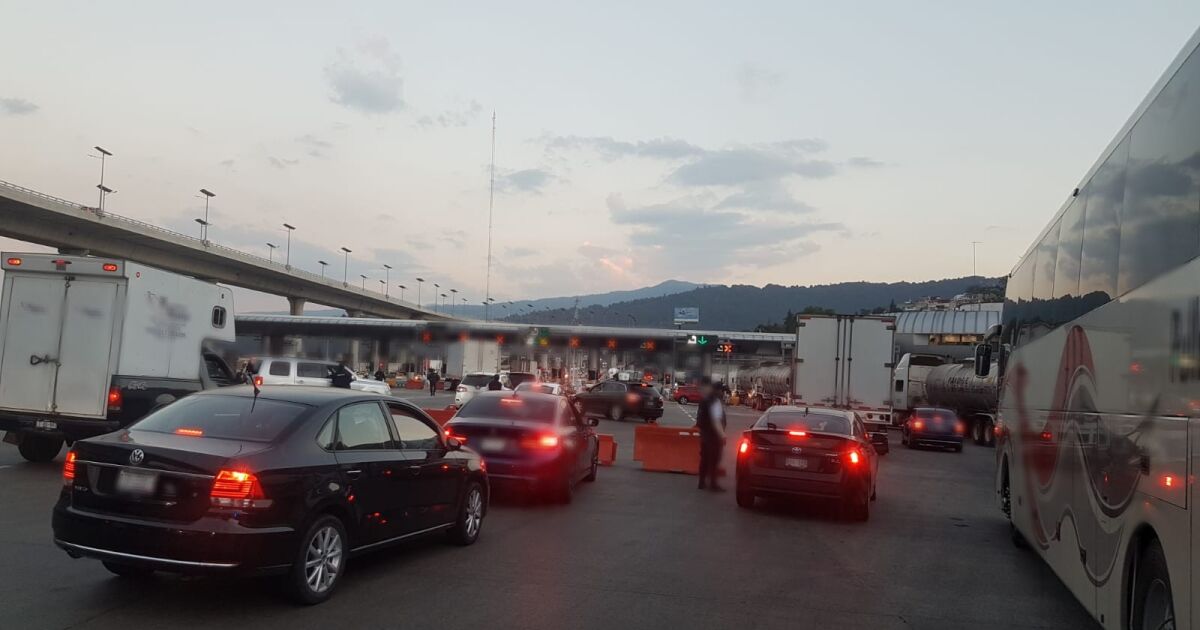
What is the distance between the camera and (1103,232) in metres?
6.70

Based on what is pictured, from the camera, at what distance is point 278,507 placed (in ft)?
21.2

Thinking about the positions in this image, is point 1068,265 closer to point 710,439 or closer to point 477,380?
point 710,439

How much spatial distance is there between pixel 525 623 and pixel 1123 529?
3.88 metres

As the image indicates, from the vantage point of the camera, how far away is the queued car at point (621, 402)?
38969 millimetres

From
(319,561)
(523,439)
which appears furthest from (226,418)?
(523,439)

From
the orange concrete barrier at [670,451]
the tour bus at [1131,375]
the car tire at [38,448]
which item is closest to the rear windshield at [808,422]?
the tour bus at [1131,375]

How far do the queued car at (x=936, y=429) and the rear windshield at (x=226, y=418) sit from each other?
1055 inches

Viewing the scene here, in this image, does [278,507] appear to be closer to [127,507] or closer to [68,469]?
[127,507]

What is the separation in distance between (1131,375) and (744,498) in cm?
803

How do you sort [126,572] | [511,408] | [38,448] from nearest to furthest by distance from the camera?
[126,572] → [511,408] → [38,448]

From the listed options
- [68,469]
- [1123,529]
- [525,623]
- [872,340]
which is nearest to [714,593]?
[525,623]

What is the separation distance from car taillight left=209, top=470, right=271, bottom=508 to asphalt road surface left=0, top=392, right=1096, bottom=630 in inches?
23.7

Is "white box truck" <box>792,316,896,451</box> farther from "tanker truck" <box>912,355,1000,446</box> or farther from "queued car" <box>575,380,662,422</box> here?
"queued car" <box>575,380,662,422</box>

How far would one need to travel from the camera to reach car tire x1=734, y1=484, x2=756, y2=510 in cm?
1298
